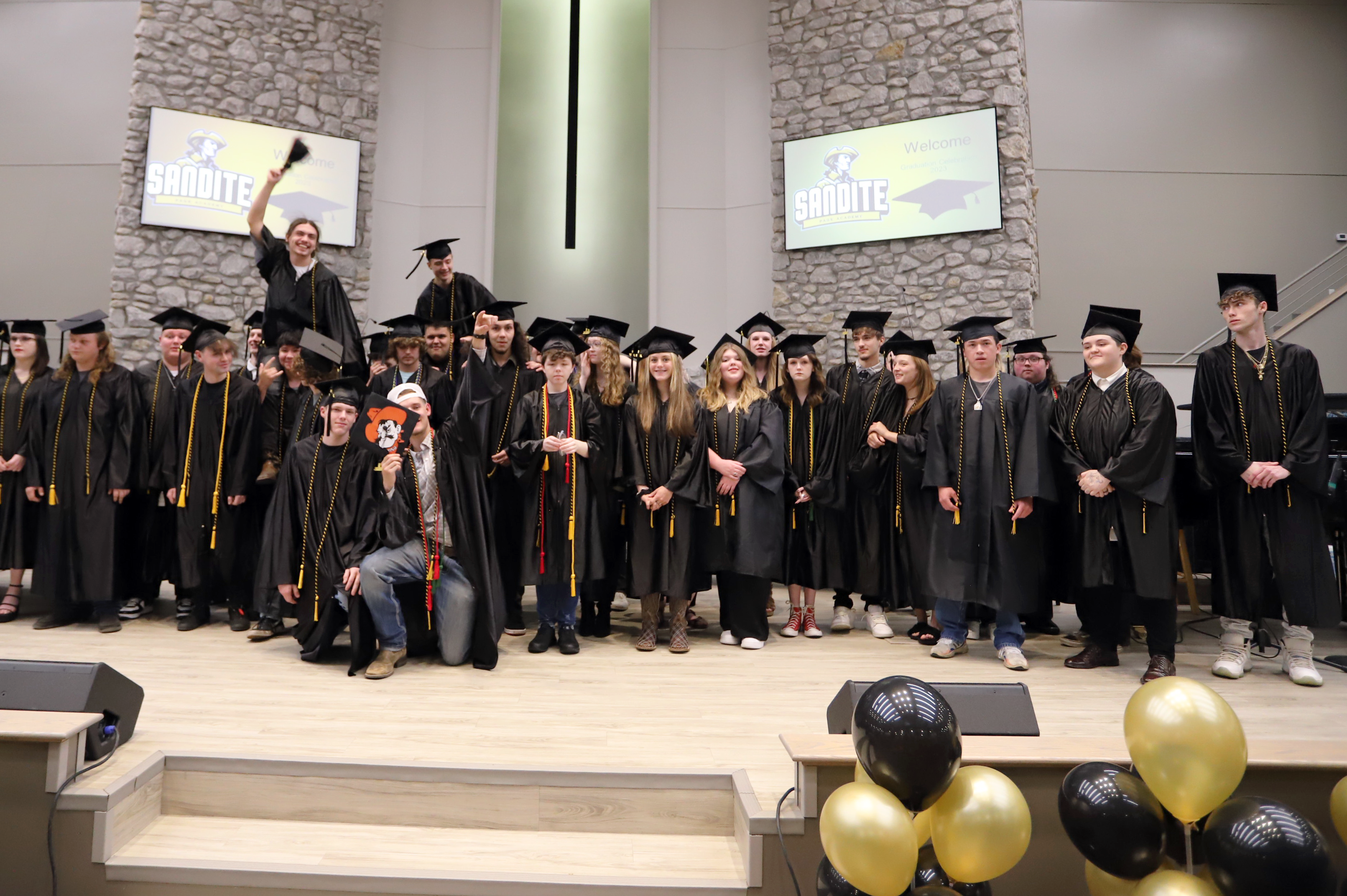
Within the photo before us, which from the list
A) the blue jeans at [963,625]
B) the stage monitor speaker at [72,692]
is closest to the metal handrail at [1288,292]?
the blue jeans at [963,625]

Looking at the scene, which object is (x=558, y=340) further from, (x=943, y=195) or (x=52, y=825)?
(x=943, y=195)

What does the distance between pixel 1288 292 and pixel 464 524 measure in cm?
1011

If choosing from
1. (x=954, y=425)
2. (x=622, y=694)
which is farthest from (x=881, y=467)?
(x=622, y=694)

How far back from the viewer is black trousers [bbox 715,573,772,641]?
4.69 metres

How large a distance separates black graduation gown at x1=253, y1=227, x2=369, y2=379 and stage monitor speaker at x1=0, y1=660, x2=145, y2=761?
2.80 m

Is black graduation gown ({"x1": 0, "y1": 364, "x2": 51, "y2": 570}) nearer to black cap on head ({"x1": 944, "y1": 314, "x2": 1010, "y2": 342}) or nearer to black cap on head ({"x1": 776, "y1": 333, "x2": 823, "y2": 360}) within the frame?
black cap on head ({"x1": 776, "y1": 333, "x2": 823, "y2": 360})

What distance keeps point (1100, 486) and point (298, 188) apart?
8602 mm

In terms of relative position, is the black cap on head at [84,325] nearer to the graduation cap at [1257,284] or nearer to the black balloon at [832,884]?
the black balloon at [832,884]

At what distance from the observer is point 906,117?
895cm

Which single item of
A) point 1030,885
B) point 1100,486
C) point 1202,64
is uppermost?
point 1202,64

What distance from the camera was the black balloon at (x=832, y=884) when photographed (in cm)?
193

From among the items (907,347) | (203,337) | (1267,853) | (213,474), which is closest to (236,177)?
(203,337)

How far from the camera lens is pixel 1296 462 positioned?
3.83 meters

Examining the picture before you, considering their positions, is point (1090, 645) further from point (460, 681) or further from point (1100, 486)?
point (460, 681)
